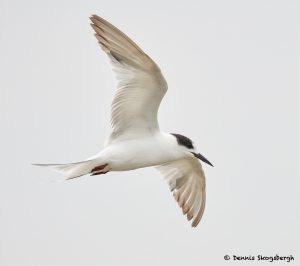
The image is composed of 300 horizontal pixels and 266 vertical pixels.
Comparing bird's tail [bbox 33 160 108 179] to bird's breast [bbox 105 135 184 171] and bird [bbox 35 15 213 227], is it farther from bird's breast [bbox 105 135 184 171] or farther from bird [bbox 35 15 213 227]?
bird's breast [bbox 105 135 184 171]

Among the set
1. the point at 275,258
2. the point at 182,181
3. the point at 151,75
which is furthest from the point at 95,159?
the point at 275,258

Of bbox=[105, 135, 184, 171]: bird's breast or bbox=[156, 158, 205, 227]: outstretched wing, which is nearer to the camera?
bbox=[105, 135, 184, 171]: bird's breast

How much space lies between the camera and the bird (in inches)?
423

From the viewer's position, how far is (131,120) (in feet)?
37.6

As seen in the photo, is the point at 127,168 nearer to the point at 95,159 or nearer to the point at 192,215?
the point at 95,159

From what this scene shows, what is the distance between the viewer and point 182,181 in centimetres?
1317

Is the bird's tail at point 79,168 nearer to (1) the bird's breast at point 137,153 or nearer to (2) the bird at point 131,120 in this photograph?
(2) the bird at point 131,120

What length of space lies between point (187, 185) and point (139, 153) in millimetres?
1904

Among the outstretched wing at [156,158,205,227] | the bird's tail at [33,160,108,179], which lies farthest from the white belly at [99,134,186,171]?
the outstretched wing at [156,158,205,227]

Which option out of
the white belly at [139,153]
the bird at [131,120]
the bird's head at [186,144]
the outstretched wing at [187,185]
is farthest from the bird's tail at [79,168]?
the outstretched wing at [187,185]

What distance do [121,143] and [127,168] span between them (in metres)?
0.32

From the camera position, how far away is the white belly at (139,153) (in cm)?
1131

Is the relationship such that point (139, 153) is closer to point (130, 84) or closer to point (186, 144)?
point (186, 144)

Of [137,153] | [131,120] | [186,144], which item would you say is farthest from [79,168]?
[186,144]
